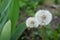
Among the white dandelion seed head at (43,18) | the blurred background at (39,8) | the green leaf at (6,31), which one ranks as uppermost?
the blurred background at (39,8)

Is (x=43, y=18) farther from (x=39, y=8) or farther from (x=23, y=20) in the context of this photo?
(x=39, y=8)

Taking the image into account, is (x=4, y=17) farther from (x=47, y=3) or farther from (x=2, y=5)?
(x=47, y=3)

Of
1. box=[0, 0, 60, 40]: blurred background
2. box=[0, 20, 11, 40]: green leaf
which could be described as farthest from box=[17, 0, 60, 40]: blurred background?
box=[0, 20, 11, 40]: green leaf

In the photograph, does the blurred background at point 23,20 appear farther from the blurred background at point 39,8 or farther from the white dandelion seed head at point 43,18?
the white dandelion seed head at point 43,18

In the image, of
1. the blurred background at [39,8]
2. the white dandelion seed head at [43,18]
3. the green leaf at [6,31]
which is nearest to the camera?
the green leaf at [6,31]

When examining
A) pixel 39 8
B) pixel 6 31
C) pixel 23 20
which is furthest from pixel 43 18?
pixel 39 8

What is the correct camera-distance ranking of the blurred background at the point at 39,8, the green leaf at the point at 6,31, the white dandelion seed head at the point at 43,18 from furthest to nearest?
the blurred background at the point at 39,8, the white dandelion seed head at the point at 43,18, the green leaf at the point at 6,31

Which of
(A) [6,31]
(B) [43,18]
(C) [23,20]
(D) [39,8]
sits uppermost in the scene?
(D) [39,8]

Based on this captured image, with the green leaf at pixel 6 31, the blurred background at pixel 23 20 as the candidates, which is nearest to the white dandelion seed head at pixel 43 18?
the blurred background at pixel 23 20

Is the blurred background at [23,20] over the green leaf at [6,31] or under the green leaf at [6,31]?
over

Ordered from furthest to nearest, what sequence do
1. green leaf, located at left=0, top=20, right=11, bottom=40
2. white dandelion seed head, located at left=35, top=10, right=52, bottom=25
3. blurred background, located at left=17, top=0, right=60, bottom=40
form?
blurred background, located at left=17, top=0, right=60, bottom=40 → white dandelion seed head, located at left=35, top=10, right=52, bottom=25 → green leaf, located at left=0, top=20, right=11, bottom=40

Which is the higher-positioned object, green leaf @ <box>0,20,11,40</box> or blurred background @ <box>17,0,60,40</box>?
blurred background @ <box>17,0,60,40</box>

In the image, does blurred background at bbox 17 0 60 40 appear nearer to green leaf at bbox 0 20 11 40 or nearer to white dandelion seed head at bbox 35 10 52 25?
white dandelion seed head at bbox 35 10 52 25
